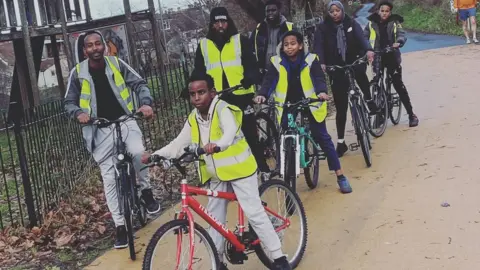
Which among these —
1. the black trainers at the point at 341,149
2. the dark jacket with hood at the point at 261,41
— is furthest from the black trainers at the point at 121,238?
the black trainers at the point at 341,149

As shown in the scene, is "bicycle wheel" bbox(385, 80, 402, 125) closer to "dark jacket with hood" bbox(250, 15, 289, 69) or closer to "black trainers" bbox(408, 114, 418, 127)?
"black trainers" bbox(408, 114, 418, 127)

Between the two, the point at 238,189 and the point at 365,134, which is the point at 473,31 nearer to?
the point at 365,134

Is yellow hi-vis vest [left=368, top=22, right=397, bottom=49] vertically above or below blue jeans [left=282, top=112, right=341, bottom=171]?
above

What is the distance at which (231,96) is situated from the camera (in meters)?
6.61

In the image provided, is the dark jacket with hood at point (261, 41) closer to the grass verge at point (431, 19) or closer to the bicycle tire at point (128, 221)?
the bicycle tire at point (128, 221)

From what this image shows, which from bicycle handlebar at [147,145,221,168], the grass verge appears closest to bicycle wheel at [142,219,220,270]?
bicycle handlebar at [147,145,221,168]

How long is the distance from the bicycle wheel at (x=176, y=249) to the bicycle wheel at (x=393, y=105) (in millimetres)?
5923

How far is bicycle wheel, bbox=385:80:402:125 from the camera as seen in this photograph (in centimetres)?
943

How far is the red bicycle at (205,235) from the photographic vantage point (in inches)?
150

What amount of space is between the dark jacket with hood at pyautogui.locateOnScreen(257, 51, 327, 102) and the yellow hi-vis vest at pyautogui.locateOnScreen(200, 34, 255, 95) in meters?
0.40

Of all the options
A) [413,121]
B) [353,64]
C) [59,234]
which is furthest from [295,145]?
[413,121]

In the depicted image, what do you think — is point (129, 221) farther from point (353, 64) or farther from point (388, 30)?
point (388, 30)

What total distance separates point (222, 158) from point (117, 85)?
70.0 inches

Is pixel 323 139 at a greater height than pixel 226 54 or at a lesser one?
lesser
